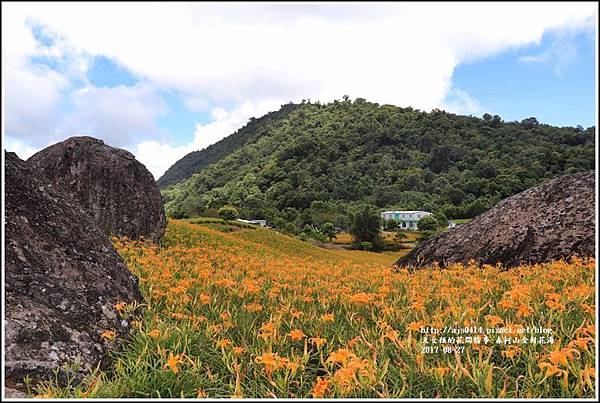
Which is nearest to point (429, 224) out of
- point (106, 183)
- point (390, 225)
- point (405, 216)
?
point (390, 225)

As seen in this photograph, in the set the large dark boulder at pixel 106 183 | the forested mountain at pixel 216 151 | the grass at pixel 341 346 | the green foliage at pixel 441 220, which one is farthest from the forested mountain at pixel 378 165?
the grass at pixel 341 346

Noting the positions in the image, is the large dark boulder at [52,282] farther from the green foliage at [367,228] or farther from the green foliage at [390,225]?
the green foliage at [390,225]

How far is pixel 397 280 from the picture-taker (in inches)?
247

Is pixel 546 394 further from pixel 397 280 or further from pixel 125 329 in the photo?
pixel 397 280

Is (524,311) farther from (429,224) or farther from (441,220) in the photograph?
(441,220)

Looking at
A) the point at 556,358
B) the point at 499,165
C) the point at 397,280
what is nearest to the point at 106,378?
the point at 556,358

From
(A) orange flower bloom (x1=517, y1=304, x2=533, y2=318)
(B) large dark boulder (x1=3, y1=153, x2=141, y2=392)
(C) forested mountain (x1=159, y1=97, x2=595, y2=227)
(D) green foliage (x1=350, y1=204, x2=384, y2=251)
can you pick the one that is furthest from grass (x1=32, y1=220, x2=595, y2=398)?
(C) forested mountain (x1=159, y1=97, x2=595, y2=227)

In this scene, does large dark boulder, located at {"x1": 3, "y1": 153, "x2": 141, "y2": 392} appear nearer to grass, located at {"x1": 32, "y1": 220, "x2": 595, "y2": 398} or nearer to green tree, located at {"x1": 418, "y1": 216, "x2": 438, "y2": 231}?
grass, located at {"x1": 32, "y1": 220, "x2": 595, "y2": 398}

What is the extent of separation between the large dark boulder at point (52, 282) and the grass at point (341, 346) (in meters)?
0.20

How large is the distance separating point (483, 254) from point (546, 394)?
264 inches

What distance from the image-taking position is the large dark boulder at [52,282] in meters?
3.04

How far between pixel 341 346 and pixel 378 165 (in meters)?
93.9

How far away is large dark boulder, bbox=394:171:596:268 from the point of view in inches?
329

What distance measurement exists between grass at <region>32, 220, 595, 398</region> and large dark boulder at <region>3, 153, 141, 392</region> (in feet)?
0.66
